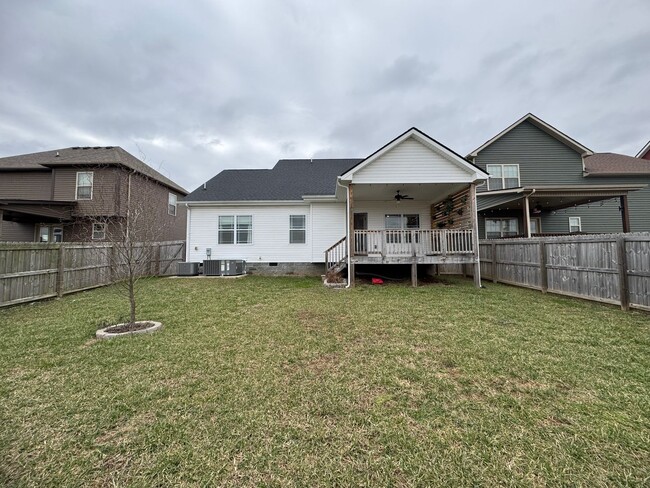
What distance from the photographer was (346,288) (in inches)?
375

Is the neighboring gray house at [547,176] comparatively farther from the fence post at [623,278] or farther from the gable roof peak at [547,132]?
the fence post at [623,278]

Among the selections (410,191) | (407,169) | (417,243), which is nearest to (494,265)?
(417,243)

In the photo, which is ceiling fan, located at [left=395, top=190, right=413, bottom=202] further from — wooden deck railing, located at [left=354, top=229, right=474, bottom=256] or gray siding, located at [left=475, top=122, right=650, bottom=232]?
gray siding, located at [left=475, top=122, right=650, bottom=232]

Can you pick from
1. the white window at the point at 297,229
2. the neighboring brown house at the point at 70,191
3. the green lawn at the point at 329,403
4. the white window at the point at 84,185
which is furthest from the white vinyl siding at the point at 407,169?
the white window at the point at 84,185

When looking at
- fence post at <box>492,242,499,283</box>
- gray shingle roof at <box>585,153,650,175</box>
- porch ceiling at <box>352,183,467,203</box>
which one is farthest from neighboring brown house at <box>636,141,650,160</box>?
porch ceiling at <box>352,183,467,203</box>

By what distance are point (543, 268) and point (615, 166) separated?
46.1ft

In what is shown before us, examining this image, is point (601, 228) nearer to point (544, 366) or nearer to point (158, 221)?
point (544, 366)

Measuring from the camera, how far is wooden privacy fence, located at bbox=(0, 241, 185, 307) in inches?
263

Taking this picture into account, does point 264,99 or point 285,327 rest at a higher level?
point 264,99

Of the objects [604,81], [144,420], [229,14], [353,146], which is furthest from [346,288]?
[604,81]

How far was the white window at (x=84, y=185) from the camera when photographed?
15781mm

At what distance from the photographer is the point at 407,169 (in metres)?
9.80

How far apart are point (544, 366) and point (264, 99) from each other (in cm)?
1909

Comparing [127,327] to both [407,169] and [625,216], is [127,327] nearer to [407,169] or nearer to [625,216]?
[407,169]
